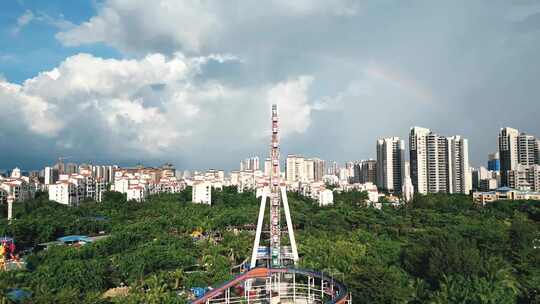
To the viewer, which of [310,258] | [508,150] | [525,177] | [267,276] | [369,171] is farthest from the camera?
[369,171]

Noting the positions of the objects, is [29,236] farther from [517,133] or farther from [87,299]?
[517,133]

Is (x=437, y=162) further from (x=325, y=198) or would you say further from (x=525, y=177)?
(x=325, y=198)

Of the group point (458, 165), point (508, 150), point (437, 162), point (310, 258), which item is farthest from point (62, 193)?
point (508, 150)

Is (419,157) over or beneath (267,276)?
over

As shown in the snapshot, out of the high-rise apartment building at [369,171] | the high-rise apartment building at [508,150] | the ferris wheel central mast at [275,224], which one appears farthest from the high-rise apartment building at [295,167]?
the ferris wheel central mast at [275,224]

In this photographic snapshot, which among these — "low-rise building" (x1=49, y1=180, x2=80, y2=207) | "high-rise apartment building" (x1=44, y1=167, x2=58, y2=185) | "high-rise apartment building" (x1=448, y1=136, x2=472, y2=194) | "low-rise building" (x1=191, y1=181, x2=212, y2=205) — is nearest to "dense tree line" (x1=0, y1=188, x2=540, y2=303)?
"low-rise building" (x1=49, y1=180, x2=80, y2=207)

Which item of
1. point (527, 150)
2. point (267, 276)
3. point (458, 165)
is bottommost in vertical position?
point (267, 276)
